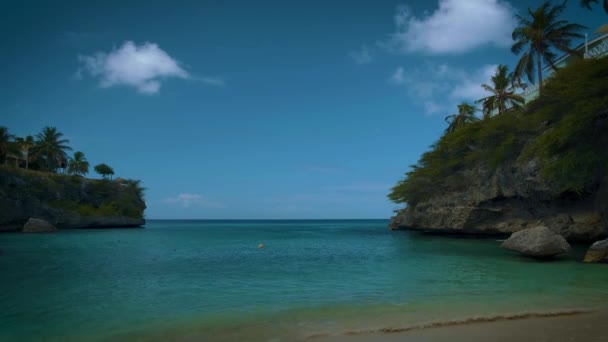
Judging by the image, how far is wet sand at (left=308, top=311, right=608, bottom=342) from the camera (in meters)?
6.33

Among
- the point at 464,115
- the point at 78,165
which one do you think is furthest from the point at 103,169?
the point at 464,115

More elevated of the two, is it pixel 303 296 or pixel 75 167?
pixel 75 167

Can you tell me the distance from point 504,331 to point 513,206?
2673cm

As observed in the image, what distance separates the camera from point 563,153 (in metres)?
21.2

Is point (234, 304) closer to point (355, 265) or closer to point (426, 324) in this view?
point (426, 324)

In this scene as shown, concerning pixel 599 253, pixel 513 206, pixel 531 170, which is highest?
pixel 531 170

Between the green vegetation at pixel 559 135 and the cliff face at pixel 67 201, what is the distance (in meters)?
56.2

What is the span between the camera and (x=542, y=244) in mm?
17141

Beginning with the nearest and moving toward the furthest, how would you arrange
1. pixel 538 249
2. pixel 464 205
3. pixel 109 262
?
1. pixel 538 249
2. pixel 109 262
3. pixel 464 205

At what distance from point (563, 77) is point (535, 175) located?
7.01 metres

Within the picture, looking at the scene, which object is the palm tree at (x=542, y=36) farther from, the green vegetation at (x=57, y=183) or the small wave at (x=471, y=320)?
the green vegetation at (x=57, y=183)

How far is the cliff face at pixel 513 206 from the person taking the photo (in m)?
23.5

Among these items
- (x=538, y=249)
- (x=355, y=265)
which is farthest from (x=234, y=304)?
(x=538, y=249)

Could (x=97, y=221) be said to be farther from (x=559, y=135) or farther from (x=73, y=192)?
(x=559, y=135)
